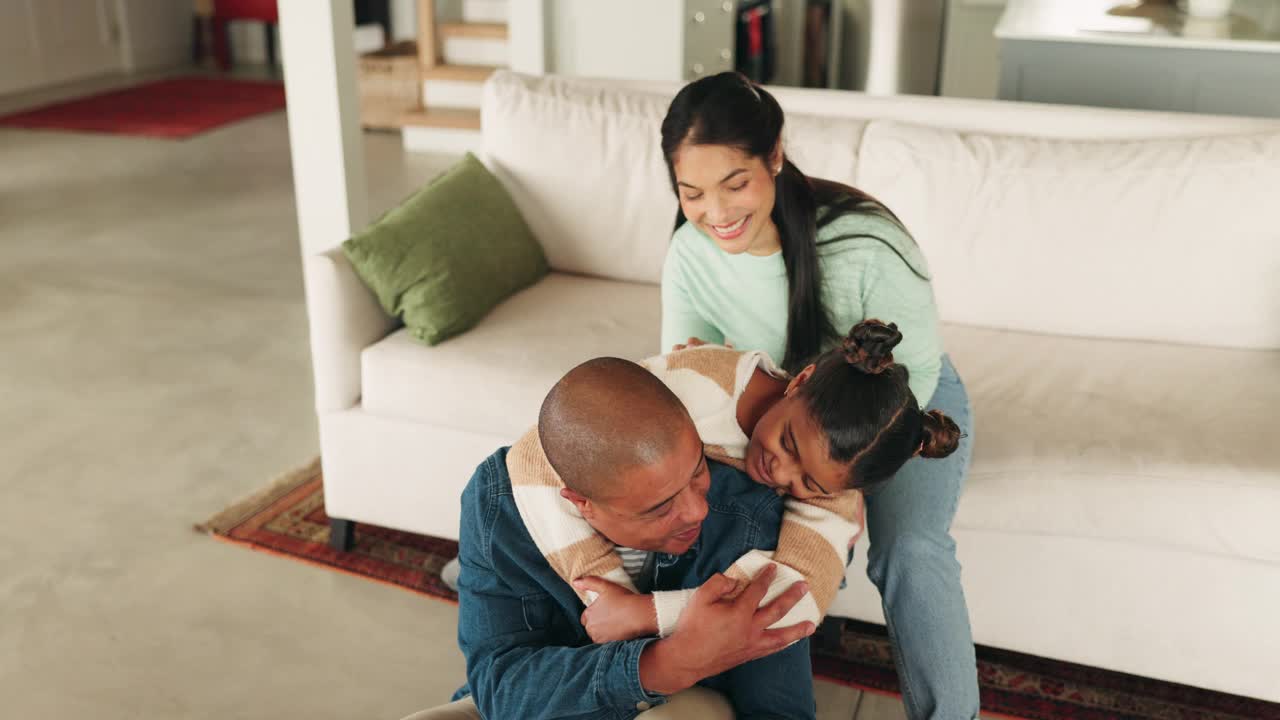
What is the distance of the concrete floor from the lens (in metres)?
1.99

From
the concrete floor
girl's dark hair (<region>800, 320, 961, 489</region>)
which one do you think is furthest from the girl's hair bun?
the concrete floor

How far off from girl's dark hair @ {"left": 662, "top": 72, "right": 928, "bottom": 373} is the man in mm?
424

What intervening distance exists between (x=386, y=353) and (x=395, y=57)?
486 centimetres

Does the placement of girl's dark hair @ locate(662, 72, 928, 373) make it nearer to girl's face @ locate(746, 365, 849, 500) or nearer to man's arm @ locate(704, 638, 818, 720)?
girl's face @ locate(746, 365, 849, 500)

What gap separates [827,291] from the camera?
1717mm

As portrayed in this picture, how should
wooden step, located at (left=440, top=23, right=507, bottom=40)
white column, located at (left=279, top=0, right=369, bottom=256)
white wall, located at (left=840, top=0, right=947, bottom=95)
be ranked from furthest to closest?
wooden step, located at (left=440, top=23, right=507, bottom=40), white wall, located at (left=840, top=0, right=947, bottom=95), white column, located at (left=279, top=0, right=369, bottom=256)

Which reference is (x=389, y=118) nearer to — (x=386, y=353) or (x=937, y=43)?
(x=937, y=43)

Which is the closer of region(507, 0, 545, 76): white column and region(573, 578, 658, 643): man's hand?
region(573, 578, 658, 643): man's hand

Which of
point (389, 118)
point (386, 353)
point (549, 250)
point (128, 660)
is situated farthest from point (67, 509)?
point (389, 118)

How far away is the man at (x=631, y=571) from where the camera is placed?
3.68ft

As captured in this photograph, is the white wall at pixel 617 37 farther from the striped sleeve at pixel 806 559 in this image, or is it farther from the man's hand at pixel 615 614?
the man's hand at pixel 615 614

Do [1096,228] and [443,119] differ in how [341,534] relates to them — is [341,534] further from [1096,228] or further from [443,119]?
[443,119]

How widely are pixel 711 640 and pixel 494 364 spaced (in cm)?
111

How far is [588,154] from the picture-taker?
2600 mm
